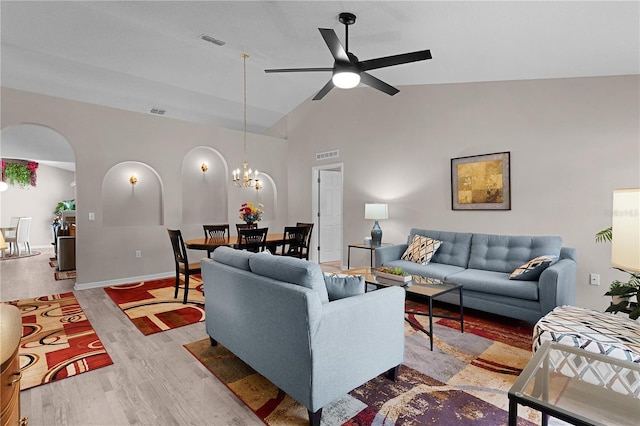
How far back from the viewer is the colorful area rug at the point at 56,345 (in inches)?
97.0

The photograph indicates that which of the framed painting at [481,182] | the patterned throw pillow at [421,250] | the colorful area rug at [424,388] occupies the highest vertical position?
the framed painting at [481,182]

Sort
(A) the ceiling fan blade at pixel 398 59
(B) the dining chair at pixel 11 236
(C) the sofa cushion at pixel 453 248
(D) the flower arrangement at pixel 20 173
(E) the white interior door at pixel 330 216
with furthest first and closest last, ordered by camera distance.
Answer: (D) the flower arrangement at pixel 20 173 → (B) the dining chair at pixel 11 236 → (E) the white interior door at pixel 330 216 → (C) the sofa cushion at pixel 453 248 → (A) the ceiling fan blade at pixel 398 59

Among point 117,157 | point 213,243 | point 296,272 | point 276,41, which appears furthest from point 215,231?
point 296,272

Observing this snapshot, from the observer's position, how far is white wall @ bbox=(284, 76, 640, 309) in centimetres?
365

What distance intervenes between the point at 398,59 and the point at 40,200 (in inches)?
471

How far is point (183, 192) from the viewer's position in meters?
6.20

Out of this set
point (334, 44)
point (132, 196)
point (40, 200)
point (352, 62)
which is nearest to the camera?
point (334, 44)

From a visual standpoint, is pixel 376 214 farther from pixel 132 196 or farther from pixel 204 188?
pixel 132 196

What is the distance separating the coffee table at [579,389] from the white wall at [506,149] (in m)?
2.86

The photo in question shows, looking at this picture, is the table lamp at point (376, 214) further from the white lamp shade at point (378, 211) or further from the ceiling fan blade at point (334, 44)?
the ceiling fan blade at point (334, 44)

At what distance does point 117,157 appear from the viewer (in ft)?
17.2

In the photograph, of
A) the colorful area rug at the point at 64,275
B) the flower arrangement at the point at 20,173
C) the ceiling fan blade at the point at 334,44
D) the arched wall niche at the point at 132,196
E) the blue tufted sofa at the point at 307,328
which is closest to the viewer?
the blue tufted sofa at the point at 307,328

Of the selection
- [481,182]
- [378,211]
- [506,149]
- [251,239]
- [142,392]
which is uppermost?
[506,149]

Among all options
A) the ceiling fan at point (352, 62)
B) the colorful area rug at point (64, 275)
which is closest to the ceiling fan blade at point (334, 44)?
the ceiling fan at point (352, 62)
